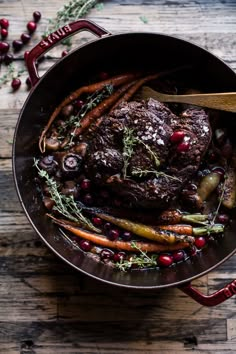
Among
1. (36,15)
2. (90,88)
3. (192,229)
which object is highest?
(36,15)

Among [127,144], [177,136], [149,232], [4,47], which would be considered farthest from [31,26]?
[149,232]

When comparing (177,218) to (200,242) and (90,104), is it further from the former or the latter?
(90,104)

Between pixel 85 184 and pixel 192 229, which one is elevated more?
pixel 85 184

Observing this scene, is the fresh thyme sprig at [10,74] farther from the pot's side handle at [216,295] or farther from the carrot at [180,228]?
the pot's side handle at [216,295]

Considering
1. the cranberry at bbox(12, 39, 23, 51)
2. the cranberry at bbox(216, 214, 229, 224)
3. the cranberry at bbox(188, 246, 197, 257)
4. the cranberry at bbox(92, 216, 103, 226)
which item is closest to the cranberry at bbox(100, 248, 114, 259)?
the cranberry at bbox(92, 216, 103, 226)

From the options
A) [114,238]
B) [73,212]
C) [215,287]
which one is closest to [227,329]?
[215,287]

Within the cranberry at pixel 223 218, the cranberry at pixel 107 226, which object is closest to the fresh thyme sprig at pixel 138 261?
the cranberry at pixel 107 226
